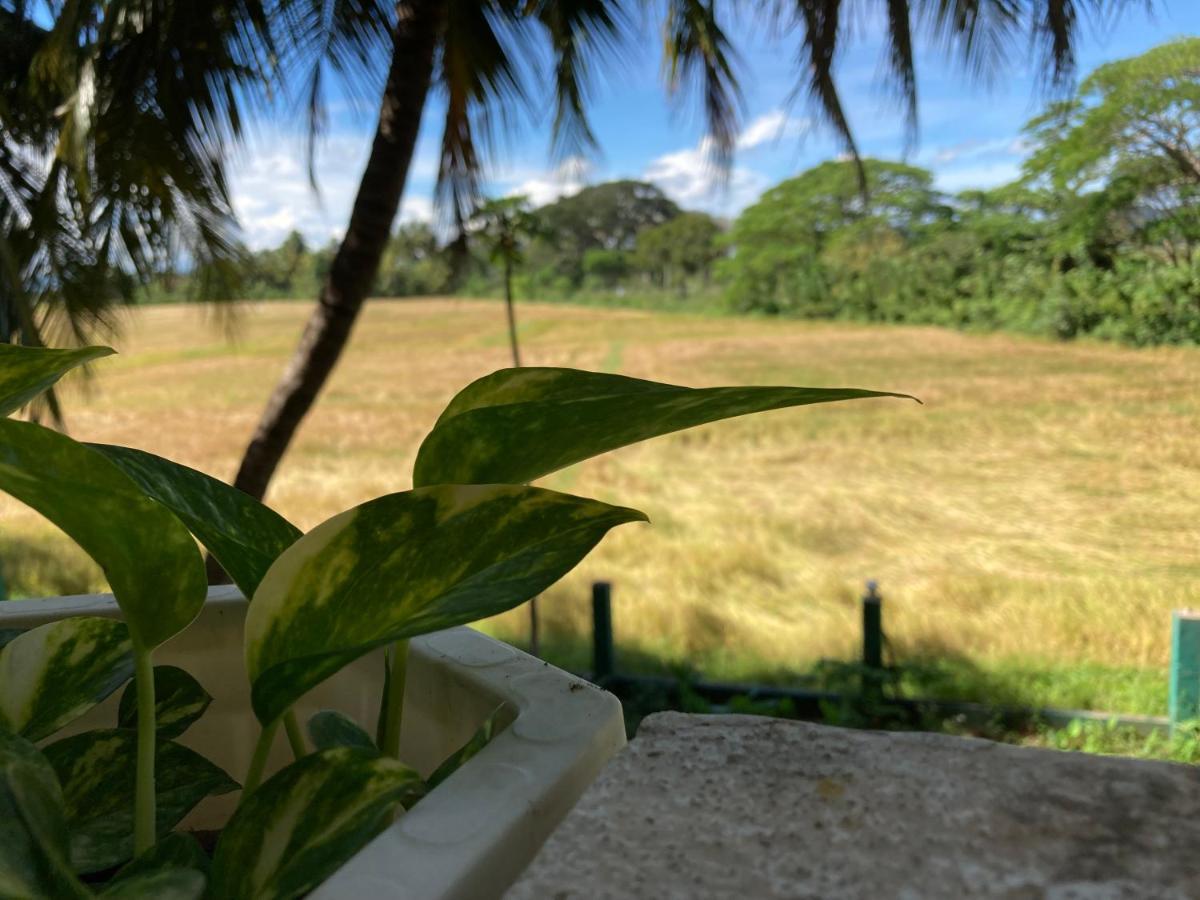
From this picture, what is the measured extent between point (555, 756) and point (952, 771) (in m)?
0.09

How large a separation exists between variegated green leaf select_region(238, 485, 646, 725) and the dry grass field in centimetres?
186

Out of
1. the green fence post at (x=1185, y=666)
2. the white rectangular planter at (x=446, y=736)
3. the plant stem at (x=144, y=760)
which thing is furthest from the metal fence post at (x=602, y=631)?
the plant stem at (x=144, y=760)

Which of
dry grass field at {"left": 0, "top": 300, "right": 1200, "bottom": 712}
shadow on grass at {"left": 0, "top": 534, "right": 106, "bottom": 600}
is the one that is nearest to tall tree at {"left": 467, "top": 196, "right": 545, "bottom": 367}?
dry grass field at {"left": 0, "top": 300, "right": 1200, "bottom": 712}

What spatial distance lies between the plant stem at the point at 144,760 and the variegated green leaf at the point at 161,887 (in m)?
0.03

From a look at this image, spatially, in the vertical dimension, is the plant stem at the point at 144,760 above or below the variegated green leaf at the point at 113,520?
below

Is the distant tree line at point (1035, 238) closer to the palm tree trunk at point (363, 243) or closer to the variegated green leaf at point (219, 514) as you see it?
the palm tree trunk at point (363, 243)

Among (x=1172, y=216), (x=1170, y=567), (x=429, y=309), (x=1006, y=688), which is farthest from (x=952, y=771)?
(x=429, y=309)

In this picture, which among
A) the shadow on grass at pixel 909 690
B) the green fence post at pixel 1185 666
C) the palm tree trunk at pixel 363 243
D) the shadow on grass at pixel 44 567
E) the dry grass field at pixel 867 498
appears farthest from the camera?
the shadow on grass at pixel 44 567

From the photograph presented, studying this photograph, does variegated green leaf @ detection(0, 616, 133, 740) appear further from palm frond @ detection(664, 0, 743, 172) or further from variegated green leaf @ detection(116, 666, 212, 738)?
palm frond @ detection(664, 0, 743, 172)

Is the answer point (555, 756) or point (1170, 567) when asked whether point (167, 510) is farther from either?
point (1170, 567)

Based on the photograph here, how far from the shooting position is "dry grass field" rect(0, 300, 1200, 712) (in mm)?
2285

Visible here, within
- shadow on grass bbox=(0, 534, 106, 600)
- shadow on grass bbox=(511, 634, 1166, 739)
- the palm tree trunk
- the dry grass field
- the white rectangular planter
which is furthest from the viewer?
shadow on grass bbox=(0, 534, 106, 600)

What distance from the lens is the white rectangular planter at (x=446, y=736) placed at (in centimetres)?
16

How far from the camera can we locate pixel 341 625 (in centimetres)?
19
